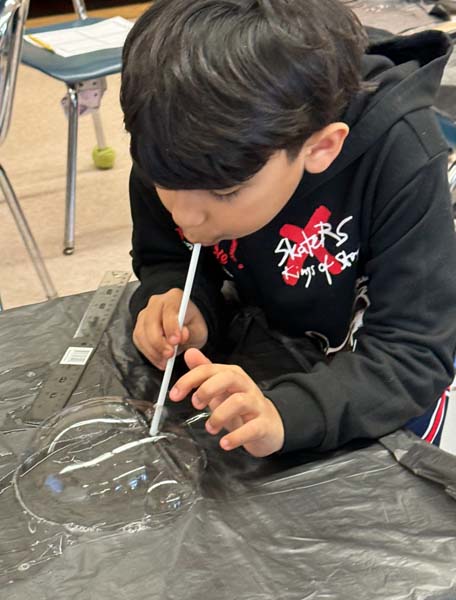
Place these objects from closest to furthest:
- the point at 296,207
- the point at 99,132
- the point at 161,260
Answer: the point at 296,207 → the point at 161,260 → the point at 99,132

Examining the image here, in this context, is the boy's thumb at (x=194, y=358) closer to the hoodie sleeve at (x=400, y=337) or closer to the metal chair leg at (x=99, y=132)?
the hoodie sleeve at (x=400, y=337)

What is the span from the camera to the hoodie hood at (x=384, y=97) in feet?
2.24

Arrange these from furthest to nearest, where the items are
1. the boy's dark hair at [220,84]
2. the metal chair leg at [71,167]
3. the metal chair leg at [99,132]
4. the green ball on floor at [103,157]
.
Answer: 1. the green ball on floor at [103,157]
2. the metal chair leg at [99,132]
3. the metal chair leg at [71,167]
4. the boy's dark hair at [220,84]

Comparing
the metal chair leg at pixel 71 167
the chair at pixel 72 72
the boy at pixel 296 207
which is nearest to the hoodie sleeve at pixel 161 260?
the boy at pixel 296 207

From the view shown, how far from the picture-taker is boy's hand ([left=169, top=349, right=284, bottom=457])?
23.6 inches

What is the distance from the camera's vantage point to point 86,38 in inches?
71.6

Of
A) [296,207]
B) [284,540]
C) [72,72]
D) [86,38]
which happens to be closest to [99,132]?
[86,38]

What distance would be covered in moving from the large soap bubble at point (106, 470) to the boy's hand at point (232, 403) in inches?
2.9

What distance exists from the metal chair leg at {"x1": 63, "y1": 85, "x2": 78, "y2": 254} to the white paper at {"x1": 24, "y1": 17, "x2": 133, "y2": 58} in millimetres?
104

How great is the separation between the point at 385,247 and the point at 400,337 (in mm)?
84

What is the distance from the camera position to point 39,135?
2.49 meters

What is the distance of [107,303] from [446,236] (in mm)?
403

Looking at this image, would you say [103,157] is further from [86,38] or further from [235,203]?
[235,203]

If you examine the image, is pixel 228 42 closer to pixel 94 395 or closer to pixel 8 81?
pixel 94 395
